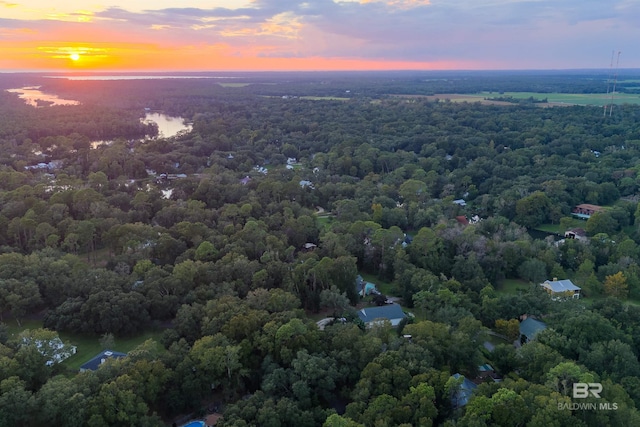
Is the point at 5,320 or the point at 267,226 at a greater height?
the point at 267,226

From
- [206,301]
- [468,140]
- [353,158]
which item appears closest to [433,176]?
[353,158]

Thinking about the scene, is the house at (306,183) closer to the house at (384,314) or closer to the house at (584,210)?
the house at (384,314)

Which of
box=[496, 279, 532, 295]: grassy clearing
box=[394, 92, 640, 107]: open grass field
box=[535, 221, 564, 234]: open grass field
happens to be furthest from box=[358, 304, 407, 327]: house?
box=[394, 92, 640, 107]: open grass field

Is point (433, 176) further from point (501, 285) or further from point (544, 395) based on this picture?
point (544, 395)

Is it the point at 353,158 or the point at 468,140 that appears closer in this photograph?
the point at 353,158

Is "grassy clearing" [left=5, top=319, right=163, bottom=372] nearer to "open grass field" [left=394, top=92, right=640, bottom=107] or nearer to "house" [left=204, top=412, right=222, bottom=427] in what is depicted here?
"house" [left=204, top=412, right=222, bottom=427]

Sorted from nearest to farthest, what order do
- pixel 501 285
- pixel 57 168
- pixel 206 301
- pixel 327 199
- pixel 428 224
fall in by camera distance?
pixel 206 301, pixel 501 285, pixel 428 224, pixel 327 199, pixel 57 168

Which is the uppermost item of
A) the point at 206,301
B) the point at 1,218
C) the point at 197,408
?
the point at 1,218

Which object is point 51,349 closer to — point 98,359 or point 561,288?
point 98,359
